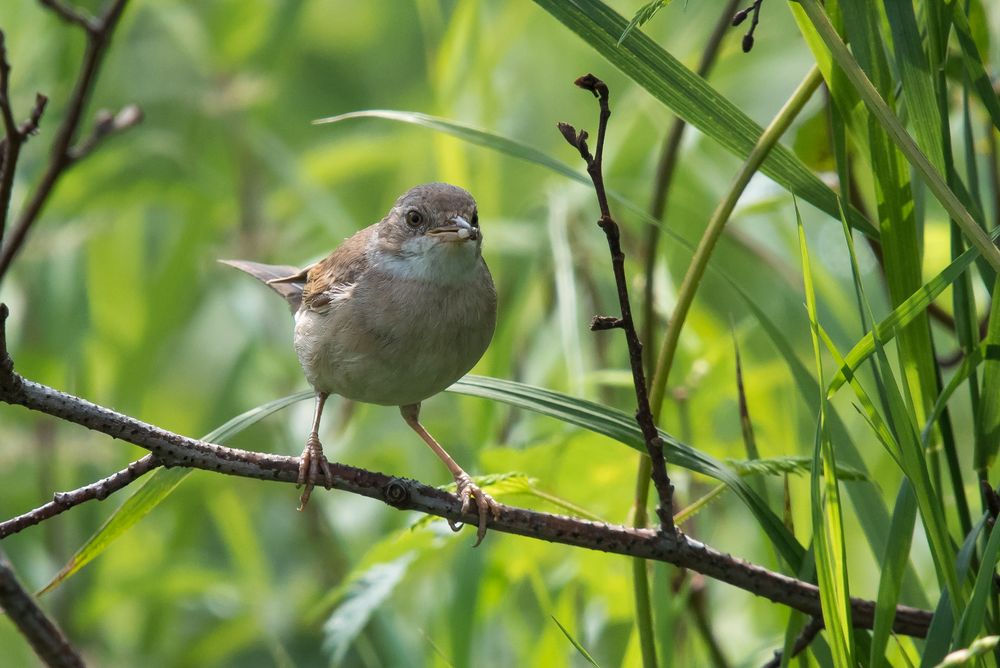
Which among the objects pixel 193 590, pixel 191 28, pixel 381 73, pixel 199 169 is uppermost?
pixel 381 73

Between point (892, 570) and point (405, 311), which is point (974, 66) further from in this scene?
point (405, 311)

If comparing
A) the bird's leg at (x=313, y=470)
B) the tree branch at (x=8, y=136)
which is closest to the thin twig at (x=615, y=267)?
the bird's leg at (x=313, y=470)

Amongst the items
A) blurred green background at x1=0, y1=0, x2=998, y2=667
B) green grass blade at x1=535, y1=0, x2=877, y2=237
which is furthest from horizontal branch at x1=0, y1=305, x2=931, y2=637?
blurred green background at x1=0, y1=0, x2=998, y2=667

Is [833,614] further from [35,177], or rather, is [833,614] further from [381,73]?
[381,73]

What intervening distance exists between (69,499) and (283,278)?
200 centimetres

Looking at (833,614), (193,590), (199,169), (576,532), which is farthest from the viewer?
(199,169)

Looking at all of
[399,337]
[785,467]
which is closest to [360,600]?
[399,337]

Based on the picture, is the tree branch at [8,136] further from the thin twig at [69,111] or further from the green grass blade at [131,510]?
the green grass blade at [131,510]

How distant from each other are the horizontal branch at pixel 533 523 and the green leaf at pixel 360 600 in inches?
23.1

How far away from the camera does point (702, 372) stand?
9.84 ft

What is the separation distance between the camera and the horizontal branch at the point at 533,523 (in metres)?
1.69

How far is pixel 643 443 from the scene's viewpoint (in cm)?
187

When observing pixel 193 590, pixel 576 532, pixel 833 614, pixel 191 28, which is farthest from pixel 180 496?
pixel 833 614

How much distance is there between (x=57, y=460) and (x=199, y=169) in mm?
1254
